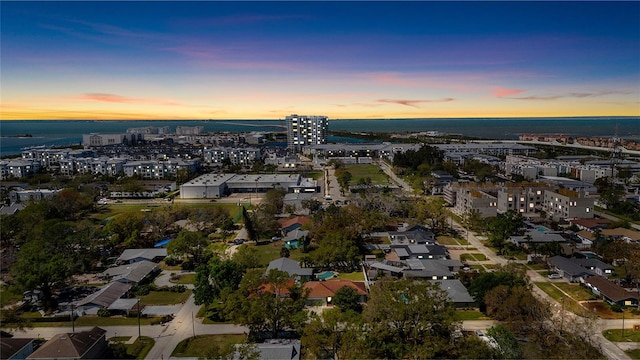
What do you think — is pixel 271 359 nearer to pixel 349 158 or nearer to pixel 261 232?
pixel 261 232

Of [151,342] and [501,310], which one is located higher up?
[501,310]

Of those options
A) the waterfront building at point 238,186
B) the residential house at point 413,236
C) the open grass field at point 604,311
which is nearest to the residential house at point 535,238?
the residential house at point 413,236

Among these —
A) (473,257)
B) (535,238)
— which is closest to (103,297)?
(473,257)

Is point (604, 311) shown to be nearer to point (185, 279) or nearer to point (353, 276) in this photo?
point (353, 276)

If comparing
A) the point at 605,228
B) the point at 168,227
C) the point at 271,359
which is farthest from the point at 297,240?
the point at 605,228

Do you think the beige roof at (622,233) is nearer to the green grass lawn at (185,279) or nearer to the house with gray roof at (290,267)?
the house with gray roof at (290,267)

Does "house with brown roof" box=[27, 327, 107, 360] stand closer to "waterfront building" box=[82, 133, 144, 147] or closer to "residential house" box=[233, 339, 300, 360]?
"residential house" box=[233, 339, 300, 360]
